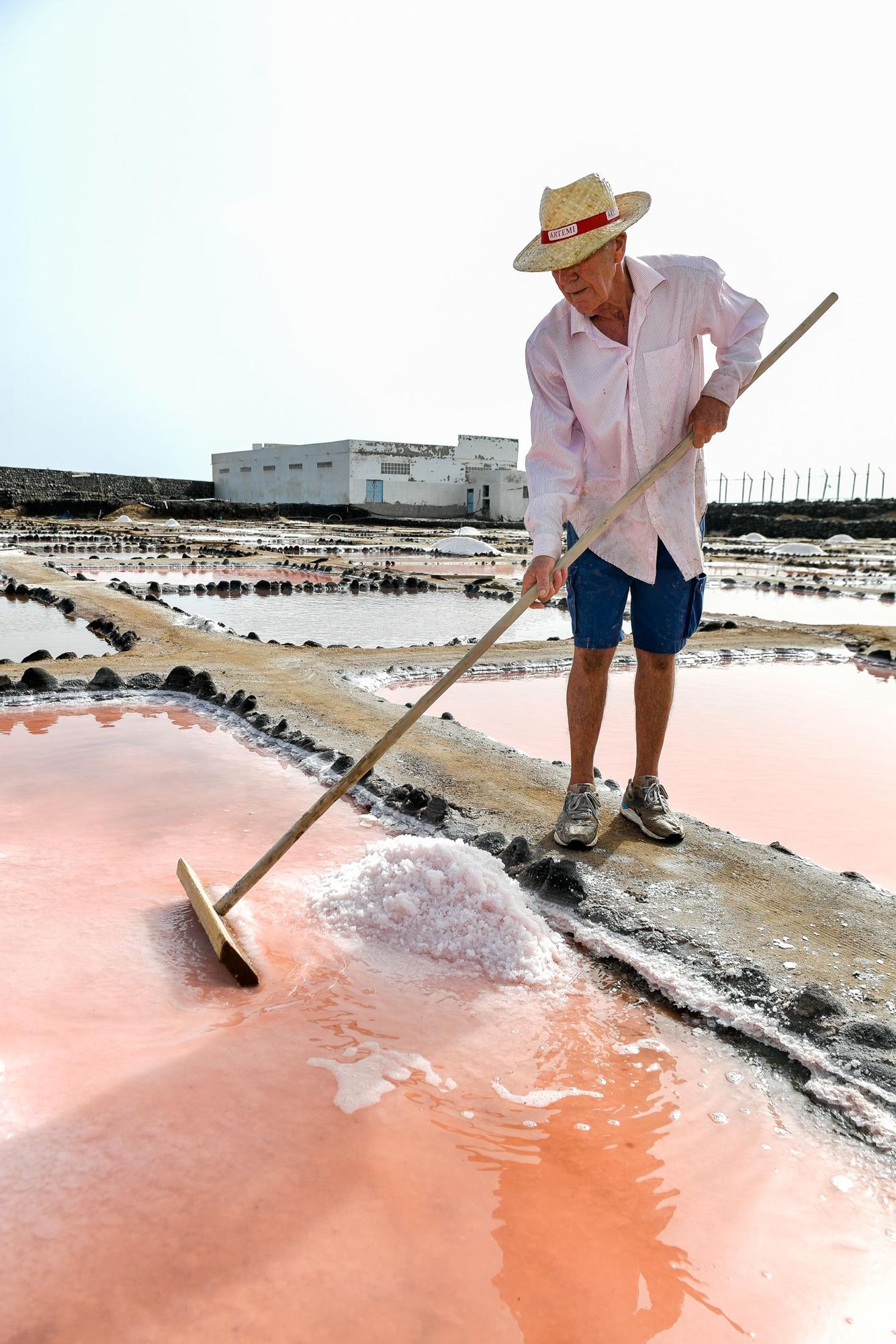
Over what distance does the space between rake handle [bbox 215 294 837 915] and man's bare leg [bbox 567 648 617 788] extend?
335 mm

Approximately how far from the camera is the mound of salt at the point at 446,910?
1964 millimetres

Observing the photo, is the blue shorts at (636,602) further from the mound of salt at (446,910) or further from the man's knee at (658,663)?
the mound of salt at (446,910)

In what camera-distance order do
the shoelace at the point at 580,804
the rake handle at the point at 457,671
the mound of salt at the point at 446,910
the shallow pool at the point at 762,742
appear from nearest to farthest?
the mound of salt at the point at 446,910
the rake handle at the point at 457,671
the shoelace at the point at 580,804
the shallow pool at the point at 762,742

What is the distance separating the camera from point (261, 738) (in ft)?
12.3

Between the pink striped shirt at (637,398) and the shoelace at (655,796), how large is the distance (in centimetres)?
61

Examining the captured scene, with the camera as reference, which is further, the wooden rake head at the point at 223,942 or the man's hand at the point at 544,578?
the man's hand at the point at 544,578

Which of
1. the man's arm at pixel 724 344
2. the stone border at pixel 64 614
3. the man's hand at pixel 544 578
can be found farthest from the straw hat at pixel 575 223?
the stone border at pixel 64 614

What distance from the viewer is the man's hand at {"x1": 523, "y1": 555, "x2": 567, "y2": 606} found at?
2.43 meters

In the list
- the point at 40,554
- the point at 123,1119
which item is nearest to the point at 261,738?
the point at 123,1119

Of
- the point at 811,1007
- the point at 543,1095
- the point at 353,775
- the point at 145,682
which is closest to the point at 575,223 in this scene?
the point at 353,775

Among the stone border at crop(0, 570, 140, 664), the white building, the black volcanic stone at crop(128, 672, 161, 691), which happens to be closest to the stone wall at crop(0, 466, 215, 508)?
the white building

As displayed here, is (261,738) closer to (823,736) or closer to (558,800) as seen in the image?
(558,800)

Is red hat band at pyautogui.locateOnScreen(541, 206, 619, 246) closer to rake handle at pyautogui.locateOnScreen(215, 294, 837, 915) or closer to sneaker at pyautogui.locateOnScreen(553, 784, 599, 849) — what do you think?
rake handle at pyautogui.locateOnScreen(215, 294, 837, 915)

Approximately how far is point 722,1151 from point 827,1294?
267mm
